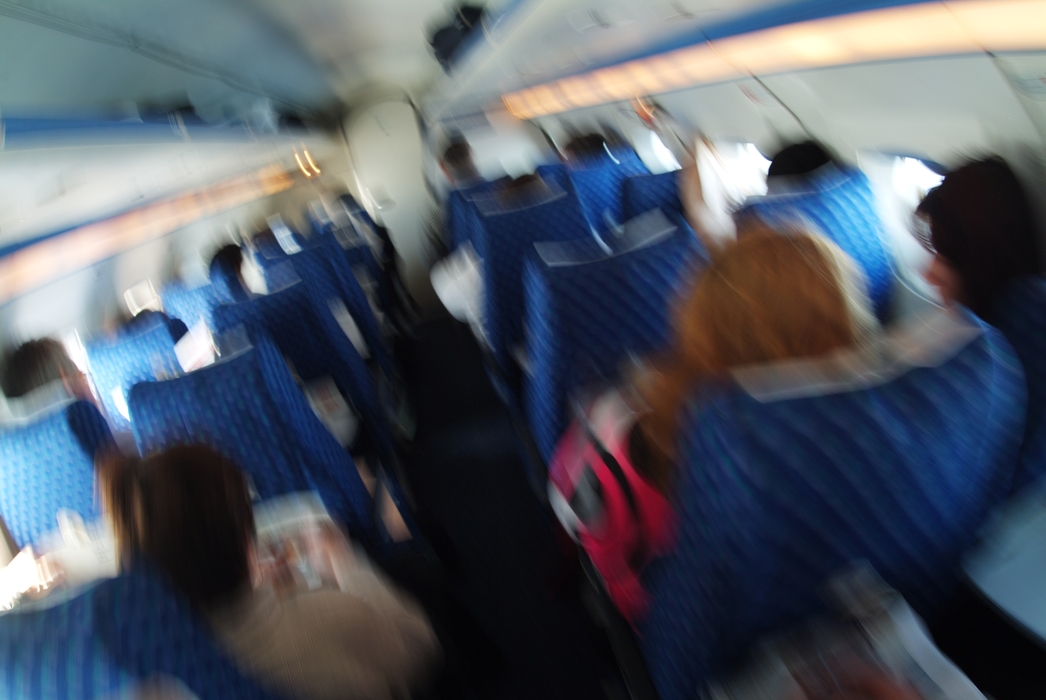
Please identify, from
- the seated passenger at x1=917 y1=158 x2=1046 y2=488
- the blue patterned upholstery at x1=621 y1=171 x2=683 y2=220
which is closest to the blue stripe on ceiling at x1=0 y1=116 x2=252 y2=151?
the blue patterned upholstery at x1=621 y1=171 x2=683 y2=220

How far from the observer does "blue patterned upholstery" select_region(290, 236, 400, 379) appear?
287 centimetres

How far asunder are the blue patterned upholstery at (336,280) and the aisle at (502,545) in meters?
0.78

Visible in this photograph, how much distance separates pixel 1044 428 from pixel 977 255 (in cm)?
80

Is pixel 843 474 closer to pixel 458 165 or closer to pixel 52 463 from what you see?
pixel 52 463

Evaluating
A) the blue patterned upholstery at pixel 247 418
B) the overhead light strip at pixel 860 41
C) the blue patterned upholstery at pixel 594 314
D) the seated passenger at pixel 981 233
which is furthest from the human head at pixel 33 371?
the seated passenger at pixel 981 233

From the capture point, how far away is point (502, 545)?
271cm

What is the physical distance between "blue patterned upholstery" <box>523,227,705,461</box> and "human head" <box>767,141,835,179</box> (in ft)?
4.24

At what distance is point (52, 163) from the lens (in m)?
1.54

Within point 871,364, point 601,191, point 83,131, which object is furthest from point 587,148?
point 871,364

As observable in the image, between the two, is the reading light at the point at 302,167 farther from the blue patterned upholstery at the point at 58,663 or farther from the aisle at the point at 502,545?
the blue patterned upholstery at the point at 58,663

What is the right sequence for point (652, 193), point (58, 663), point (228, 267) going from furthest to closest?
point (228, 267) < point (652, 193) < point (58, 663)

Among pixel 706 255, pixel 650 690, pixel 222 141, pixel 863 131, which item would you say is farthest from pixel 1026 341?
pixel 222 141

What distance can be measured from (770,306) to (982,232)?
112cm

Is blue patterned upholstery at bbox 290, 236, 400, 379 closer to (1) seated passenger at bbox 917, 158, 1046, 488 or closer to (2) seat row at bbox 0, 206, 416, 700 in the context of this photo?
(2) seat row at bbox 0, 206, 416, 700
